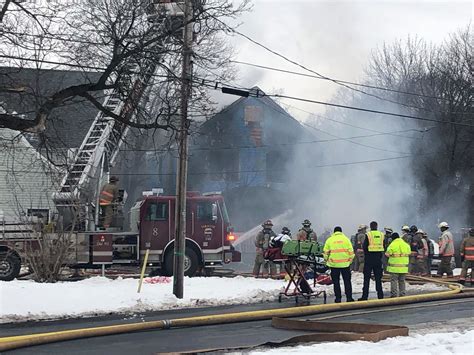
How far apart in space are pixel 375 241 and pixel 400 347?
6472mm

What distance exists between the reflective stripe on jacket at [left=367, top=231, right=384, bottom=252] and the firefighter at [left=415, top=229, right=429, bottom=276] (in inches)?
223

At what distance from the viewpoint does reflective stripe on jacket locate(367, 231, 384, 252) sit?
1402 centimetres

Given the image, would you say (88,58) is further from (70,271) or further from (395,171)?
(395,171)

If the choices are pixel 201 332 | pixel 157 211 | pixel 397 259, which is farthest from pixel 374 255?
pixel 157 211

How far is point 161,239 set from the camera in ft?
61.9

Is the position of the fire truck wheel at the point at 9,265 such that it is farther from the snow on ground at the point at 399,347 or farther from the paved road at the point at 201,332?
the snow on ground at the point at 399,347

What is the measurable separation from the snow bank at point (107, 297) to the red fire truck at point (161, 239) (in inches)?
47.1

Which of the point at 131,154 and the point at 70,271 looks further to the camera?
the point at 131,154

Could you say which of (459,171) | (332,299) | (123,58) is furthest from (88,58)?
(459,171)

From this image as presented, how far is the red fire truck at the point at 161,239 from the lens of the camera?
17625 millimetres

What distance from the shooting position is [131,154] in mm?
36125

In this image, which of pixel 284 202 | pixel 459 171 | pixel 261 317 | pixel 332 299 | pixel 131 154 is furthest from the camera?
pixel 284 202

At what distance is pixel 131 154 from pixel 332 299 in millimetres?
23263

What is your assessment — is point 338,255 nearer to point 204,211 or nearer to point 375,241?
point 375,241
